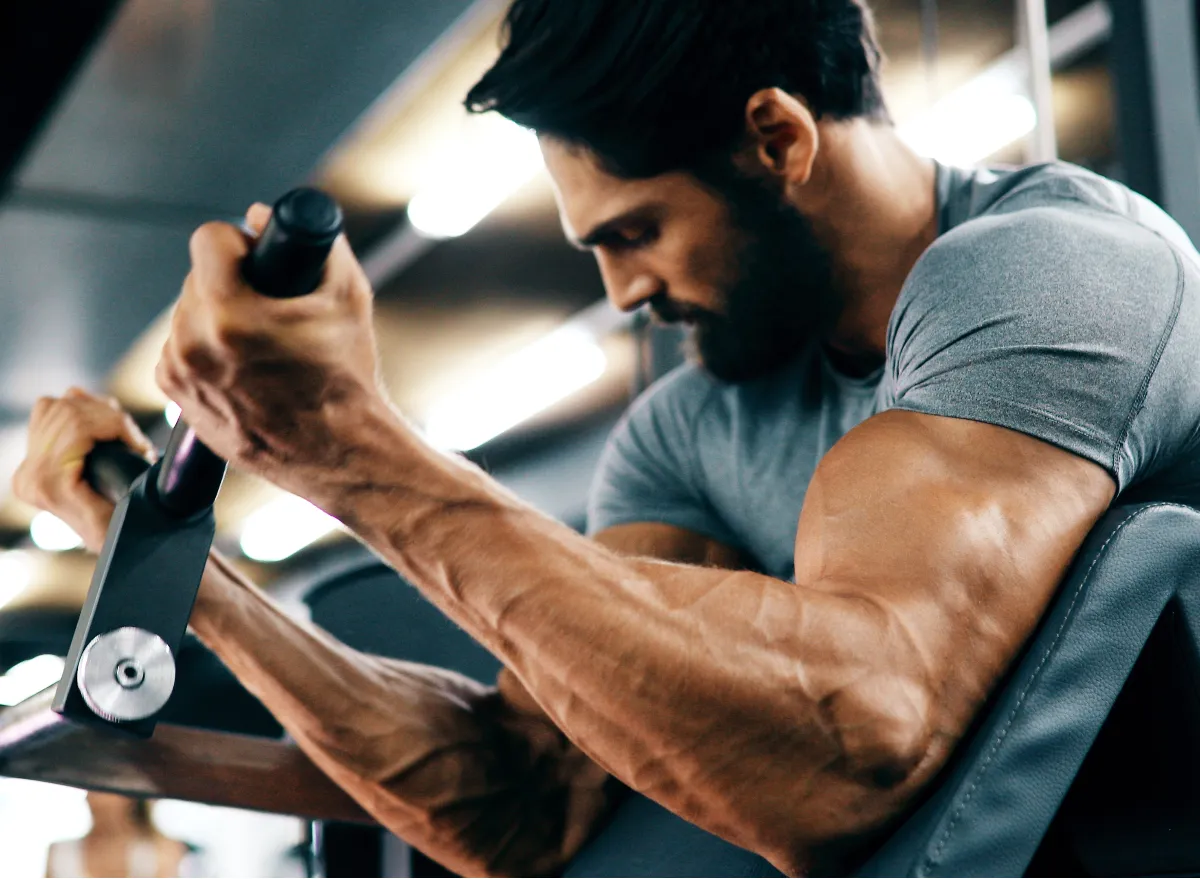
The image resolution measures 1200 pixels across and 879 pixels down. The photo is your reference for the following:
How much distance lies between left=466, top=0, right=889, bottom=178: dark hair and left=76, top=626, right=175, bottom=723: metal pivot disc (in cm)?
63

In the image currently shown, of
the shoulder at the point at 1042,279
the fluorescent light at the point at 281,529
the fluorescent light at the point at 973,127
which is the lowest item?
the fluorescent light at the point at 281,529

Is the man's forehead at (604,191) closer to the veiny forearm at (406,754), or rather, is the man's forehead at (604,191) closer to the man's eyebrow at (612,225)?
the man's eyebrow at (612,225)

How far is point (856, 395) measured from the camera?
47.1 inches

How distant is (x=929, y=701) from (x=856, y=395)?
1.83 ft

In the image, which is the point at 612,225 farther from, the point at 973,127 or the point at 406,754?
the point at 973,127

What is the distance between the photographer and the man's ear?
1188 millimetres

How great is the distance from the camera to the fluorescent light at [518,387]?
10.7 feet

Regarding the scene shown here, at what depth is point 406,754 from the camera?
3.76 feet

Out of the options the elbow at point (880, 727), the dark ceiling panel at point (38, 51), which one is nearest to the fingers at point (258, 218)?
the elbow at point (880, 727)

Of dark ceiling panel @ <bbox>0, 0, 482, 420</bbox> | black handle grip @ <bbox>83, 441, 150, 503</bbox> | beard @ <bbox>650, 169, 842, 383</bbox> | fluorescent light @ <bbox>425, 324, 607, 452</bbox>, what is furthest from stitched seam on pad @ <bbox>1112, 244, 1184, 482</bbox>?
fluorescent light @ <bbox>425, 324, 607, 452</bbox>

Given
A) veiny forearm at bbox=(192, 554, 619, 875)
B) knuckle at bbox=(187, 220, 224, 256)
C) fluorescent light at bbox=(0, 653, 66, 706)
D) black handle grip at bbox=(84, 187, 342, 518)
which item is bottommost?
fluorescent light at bbox=(0, 653, 66, 706)

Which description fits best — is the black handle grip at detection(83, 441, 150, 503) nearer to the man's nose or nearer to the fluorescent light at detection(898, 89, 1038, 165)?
the man's nose

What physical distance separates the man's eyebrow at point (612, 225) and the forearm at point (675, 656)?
0.51m

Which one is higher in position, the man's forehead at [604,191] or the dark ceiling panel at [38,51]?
the dark ceiling panel at [38,51]
